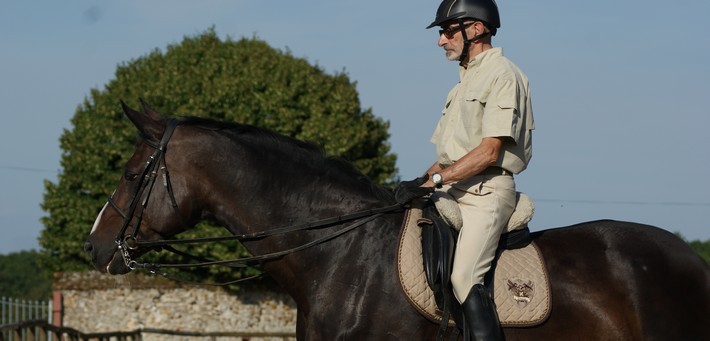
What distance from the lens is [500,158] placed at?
267 inches

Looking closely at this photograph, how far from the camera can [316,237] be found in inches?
266

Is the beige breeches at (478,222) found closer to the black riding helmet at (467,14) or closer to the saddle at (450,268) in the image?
the saddle at (450,268)

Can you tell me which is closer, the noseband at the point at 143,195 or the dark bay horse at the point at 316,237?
the dark bay horse at the point at 316,237

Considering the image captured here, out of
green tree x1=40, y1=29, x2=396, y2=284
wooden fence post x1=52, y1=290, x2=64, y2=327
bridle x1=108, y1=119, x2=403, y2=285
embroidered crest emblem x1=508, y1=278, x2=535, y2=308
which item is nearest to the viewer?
embroidered crest emblem x1=508, y1=278, x2=535, y2=308

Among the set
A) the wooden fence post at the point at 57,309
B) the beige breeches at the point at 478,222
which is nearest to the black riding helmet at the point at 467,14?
the beige breeches at the point at 478,222

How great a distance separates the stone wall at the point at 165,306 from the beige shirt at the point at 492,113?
20478 mm

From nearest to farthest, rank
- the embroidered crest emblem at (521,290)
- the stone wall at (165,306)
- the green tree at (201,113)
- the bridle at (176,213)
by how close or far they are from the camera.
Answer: the embroidered crest emblem at (521,290) → the bridle at (176,213) → the green tree at (201,113) → the stone wall at (165,306)

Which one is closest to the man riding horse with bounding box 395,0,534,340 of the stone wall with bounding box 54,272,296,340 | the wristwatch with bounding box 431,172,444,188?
the wristwatch with bounding box 431,172,444,188

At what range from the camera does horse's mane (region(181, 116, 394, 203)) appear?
22.8 feet

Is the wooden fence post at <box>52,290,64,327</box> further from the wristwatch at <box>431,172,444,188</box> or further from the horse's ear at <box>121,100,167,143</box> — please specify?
the wristwatch at <box>431,172,444,188</box>

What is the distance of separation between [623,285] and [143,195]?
3.02 meters

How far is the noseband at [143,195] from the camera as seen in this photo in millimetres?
6801

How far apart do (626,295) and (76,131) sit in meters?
23.2

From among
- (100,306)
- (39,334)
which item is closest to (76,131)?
(100,306)
